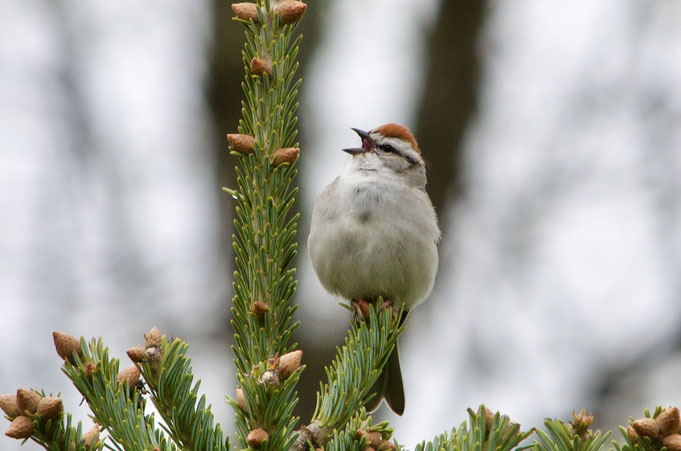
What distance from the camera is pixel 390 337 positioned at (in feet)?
6.65

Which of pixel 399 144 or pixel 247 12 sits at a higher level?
pixel 399 144

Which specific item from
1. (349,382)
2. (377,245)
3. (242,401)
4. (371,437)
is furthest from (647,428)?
(377,245)

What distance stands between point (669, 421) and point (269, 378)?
0.77 meters

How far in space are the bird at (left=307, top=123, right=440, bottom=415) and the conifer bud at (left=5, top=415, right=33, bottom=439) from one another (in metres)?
2.11

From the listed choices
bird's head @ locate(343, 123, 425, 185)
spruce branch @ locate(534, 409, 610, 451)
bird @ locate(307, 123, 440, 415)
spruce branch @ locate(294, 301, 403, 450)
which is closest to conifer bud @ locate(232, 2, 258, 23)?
spruce branch @ locate(294, 301, 403, 450)

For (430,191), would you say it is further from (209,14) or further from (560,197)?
(209,14)

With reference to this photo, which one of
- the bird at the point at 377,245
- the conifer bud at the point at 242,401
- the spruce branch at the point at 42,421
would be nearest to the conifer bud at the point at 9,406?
the spruce branch at the point at 42,421

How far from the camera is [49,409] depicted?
144 centimetres

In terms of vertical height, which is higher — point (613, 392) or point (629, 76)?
point (629, 76)

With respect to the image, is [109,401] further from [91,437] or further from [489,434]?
[489,434]

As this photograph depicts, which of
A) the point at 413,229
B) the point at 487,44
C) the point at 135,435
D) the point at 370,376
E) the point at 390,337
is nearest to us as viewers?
the point at 135,435

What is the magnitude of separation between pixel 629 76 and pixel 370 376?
533 centimetres

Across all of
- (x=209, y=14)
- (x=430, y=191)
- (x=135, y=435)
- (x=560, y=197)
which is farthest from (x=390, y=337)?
(x=209, y=14)

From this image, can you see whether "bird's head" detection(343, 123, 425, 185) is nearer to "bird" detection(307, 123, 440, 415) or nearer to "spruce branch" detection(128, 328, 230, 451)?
"bird" detection(307, 123, 440, 415)
